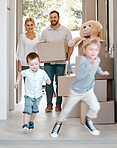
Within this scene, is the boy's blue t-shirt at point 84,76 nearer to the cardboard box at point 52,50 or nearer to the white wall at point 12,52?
the cardboard box at point 52,50

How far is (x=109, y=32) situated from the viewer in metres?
4.00

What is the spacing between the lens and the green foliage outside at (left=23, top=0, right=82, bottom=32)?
19.4ft

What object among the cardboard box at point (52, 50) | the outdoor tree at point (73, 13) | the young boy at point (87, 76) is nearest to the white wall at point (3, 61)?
the cardboard box at point (52, 50)

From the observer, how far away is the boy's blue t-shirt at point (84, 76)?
7.61 feet

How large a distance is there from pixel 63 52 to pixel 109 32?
0.74 metres

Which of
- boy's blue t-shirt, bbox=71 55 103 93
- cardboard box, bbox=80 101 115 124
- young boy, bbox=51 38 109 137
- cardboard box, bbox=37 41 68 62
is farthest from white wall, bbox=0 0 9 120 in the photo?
boy's blue t-shirt, bbox=71 55 103 93

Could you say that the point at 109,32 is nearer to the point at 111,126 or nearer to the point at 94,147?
the point at 111,126

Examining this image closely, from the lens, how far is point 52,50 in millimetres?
3883

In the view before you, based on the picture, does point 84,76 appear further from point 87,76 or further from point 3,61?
point 3,61

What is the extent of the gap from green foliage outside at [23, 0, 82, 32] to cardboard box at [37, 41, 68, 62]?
2.16 meters

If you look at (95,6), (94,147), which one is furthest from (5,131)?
(95,6)

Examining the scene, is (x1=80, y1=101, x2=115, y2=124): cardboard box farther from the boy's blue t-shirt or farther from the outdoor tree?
the outdoor tree

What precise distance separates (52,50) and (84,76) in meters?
1.61

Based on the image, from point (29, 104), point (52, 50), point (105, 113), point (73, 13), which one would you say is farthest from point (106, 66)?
point (73, 13)
